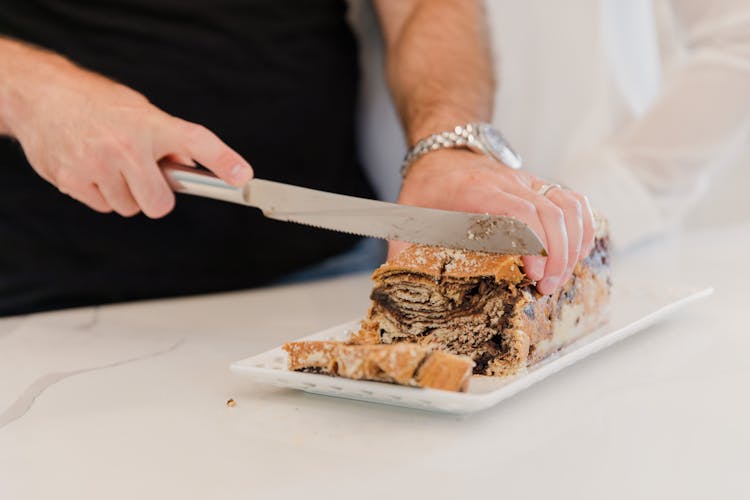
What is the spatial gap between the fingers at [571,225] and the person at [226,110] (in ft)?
0.67

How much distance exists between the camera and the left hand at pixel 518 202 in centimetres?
108

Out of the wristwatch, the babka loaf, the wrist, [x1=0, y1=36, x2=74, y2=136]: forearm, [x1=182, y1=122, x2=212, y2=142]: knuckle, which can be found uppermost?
the wrist

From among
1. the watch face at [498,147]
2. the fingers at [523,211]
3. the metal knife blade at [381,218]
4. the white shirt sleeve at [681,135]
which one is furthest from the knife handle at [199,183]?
the white shirt sleeve at [681,135]

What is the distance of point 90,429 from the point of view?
954mm

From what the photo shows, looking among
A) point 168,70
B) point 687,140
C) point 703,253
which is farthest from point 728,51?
point 168,70

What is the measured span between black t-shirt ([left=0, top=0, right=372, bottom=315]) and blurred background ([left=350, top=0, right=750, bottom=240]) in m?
0.18

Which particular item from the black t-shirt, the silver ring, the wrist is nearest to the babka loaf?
the silver ring

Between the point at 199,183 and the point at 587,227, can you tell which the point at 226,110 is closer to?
the point at 199,183

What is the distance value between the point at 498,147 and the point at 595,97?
0.74 meters

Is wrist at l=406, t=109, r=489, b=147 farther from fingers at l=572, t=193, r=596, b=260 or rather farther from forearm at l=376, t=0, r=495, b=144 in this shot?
fingers at l=572, t=193, r=596, b=260

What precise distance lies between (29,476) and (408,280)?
46cm

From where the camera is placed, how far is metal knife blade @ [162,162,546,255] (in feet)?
3.42

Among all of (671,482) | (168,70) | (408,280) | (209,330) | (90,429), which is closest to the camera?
(671,482)

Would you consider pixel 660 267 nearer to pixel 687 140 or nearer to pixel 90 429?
pixel 687 140
